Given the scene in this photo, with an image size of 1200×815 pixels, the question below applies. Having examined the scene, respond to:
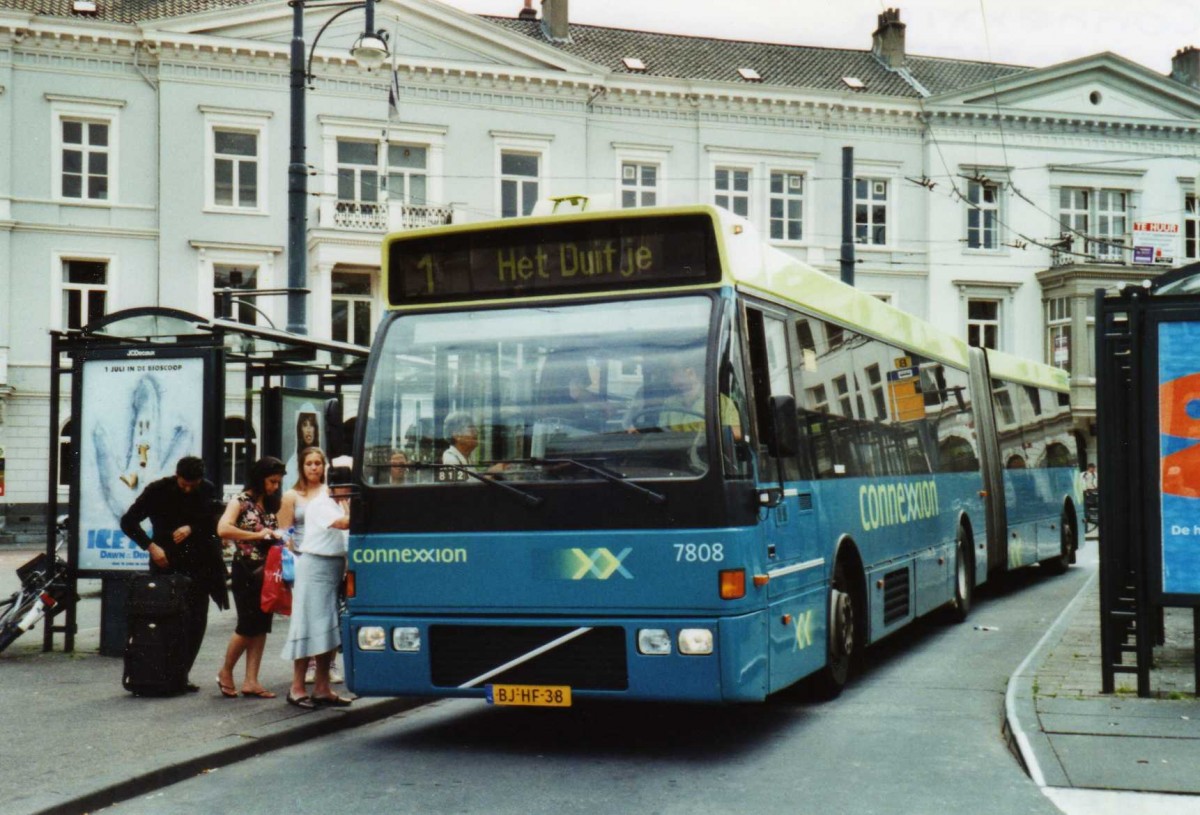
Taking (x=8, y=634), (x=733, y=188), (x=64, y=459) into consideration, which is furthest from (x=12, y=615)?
(x=733, y=188)

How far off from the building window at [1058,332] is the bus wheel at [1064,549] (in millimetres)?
21159

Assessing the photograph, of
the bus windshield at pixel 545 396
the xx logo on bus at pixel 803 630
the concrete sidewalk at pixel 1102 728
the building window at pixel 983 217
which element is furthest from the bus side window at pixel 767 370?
the building window at pixel 983 217

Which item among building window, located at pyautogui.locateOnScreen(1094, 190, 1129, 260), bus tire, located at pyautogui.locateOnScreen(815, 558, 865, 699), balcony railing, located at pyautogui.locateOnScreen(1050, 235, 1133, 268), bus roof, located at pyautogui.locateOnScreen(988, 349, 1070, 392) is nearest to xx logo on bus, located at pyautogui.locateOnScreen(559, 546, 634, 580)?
bus tire, located at pyautogui.locateOnScreen(815, 558, 865, 699)

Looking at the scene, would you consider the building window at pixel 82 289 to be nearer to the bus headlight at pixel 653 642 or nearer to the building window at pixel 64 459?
the building window at pixel 64 459

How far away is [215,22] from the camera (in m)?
34.4

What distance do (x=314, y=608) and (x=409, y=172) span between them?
28.6m

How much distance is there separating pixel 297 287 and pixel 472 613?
7.93m

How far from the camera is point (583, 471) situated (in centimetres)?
736

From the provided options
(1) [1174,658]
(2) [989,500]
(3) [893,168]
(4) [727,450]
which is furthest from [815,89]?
(4) [727,450]

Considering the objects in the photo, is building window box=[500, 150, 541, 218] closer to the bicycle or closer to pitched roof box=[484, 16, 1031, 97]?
pitched roof box=[484, 16, 1031, 97]

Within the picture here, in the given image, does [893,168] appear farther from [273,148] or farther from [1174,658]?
[1174,658]

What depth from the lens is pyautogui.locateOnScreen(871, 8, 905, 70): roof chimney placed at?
43938 mm

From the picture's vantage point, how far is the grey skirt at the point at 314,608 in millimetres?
8930

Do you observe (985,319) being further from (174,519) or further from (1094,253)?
(174,519)
